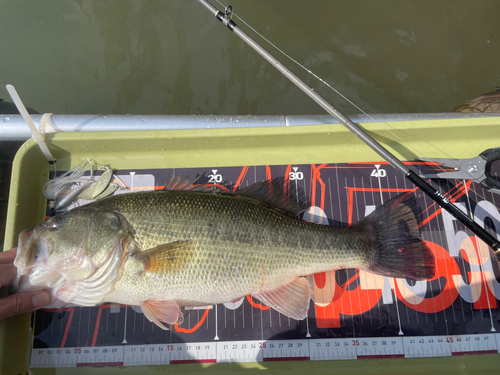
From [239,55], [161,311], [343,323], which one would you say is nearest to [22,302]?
[161,311]

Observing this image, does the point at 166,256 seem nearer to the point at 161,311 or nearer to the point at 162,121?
the point at 161,311

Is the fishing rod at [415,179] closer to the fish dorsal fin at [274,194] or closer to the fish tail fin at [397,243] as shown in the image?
the fish tail fin at [397,243]

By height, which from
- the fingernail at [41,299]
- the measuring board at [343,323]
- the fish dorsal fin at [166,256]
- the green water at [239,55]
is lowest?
the measuring board at [343,323]

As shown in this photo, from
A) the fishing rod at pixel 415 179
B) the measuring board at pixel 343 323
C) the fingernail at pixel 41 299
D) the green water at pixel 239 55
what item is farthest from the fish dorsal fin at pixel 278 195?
the green water at pixel 239 55

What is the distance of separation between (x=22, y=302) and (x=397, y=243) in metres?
2.16

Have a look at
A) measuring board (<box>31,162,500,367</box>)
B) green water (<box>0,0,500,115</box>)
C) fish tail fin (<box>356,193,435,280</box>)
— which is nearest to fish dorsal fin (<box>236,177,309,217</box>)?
measuring board (<box>31,162,500,367</box>)

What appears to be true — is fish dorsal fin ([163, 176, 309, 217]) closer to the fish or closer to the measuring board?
the fish

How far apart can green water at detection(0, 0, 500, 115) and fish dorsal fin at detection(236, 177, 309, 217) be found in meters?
1.47

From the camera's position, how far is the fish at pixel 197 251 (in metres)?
1.47

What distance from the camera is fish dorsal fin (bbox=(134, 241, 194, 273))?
4.85 feet

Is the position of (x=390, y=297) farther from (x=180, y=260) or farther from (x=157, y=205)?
(x=157, y=205)

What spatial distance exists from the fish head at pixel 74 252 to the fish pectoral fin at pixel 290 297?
83 cm

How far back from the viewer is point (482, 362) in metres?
1.75

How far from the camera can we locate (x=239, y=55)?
3068mm
